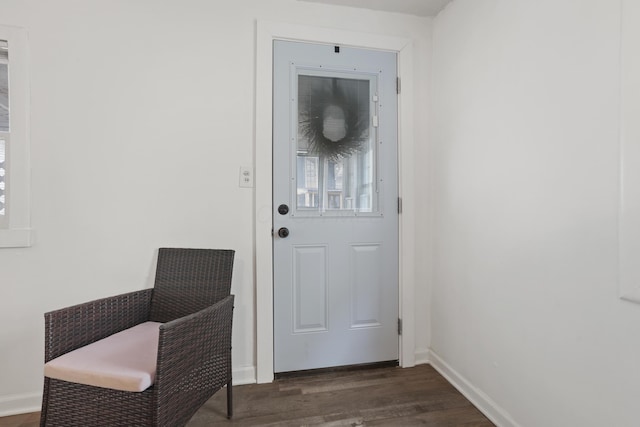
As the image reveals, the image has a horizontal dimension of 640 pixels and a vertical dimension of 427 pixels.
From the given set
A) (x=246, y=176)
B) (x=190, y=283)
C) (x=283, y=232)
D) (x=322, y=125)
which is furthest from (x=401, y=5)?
(x=190, y=283)

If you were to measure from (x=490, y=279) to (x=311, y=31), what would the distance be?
6.05ft

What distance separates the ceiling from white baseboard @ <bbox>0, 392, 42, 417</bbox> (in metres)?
2.85

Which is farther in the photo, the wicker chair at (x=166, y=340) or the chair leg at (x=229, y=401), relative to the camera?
the chair leg at (x=229, y=401)

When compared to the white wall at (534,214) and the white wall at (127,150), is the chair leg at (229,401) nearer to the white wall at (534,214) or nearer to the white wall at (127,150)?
the white wall at (127,150)

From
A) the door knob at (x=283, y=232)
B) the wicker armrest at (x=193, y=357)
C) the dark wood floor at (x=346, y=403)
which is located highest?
the door knob at (x=283, y=232)

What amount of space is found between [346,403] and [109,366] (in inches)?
46.8

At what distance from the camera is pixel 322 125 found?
198 centimetres

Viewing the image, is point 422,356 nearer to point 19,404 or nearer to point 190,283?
point 190,283

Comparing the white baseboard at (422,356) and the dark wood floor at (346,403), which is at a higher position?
the white baseboard at (422,356)

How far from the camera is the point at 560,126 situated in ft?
4.01

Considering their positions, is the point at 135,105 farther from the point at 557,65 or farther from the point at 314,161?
the point at 557,65

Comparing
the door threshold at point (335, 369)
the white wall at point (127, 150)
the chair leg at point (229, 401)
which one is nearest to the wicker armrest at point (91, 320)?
the white wall at point (127, 150)

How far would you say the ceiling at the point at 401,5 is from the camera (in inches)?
75.9

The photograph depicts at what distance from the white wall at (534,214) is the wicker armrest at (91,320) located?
184cm
